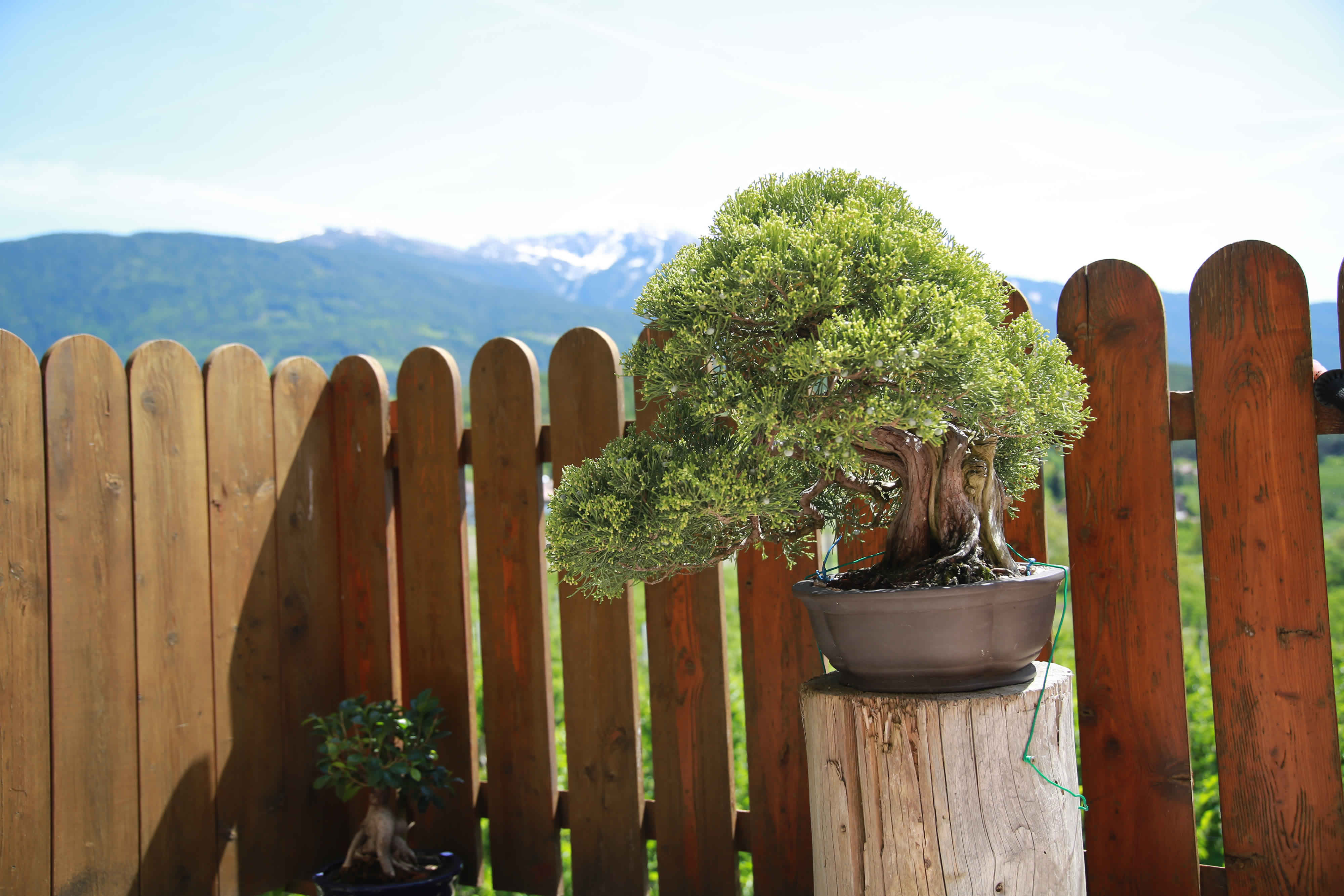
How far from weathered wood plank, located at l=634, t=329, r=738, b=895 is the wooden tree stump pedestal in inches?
33.1

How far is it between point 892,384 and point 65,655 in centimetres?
232

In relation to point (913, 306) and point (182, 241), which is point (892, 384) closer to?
point (913, 306)

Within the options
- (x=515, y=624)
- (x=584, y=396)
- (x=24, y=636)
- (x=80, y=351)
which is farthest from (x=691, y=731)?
(x=80, y=351)

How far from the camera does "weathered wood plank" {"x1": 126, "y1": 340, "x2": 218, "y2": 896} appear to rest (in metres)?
2.47

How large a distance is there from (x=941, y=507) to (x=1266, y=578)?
91 centimetres

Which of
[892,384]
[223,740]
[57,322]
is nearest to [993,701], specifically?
[892,384]

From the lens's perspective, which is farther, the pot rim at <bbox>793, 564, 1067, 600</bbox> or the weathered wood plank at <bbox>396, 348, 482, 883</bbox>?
the weathered wood plank at <bbox>396, 348, 482, 883</bbox>

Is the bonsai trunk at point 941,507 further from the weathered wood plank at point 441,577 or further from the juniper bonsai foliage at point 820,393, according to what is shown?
the weathered wood plank at point 441,577

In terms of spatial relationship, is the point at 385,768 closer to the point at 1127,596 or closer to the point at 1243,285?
the point at 1127,596

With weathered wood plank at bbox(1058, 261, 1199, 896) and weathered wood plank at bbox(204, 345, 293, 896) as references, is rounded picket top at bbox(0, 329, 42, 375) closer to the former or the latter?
weathered wood plank at bbox(204, 345, 293, 896)

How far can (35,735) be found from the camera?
225 centimetres

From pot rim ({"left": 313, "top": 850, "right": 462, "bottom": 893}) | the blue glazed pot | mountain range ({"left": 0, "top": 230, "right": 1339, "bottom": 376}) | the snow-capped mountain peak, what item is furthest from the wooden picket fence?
the snow-capped mountain peak

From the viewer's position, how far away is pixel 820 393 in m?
1.36

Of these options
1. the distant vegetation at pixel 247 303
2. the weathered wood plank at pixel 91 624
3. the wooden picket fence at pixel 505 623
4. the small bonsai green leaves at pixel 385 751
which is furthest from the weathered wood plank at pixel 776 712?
the distant vegetation at pixel 247 303
